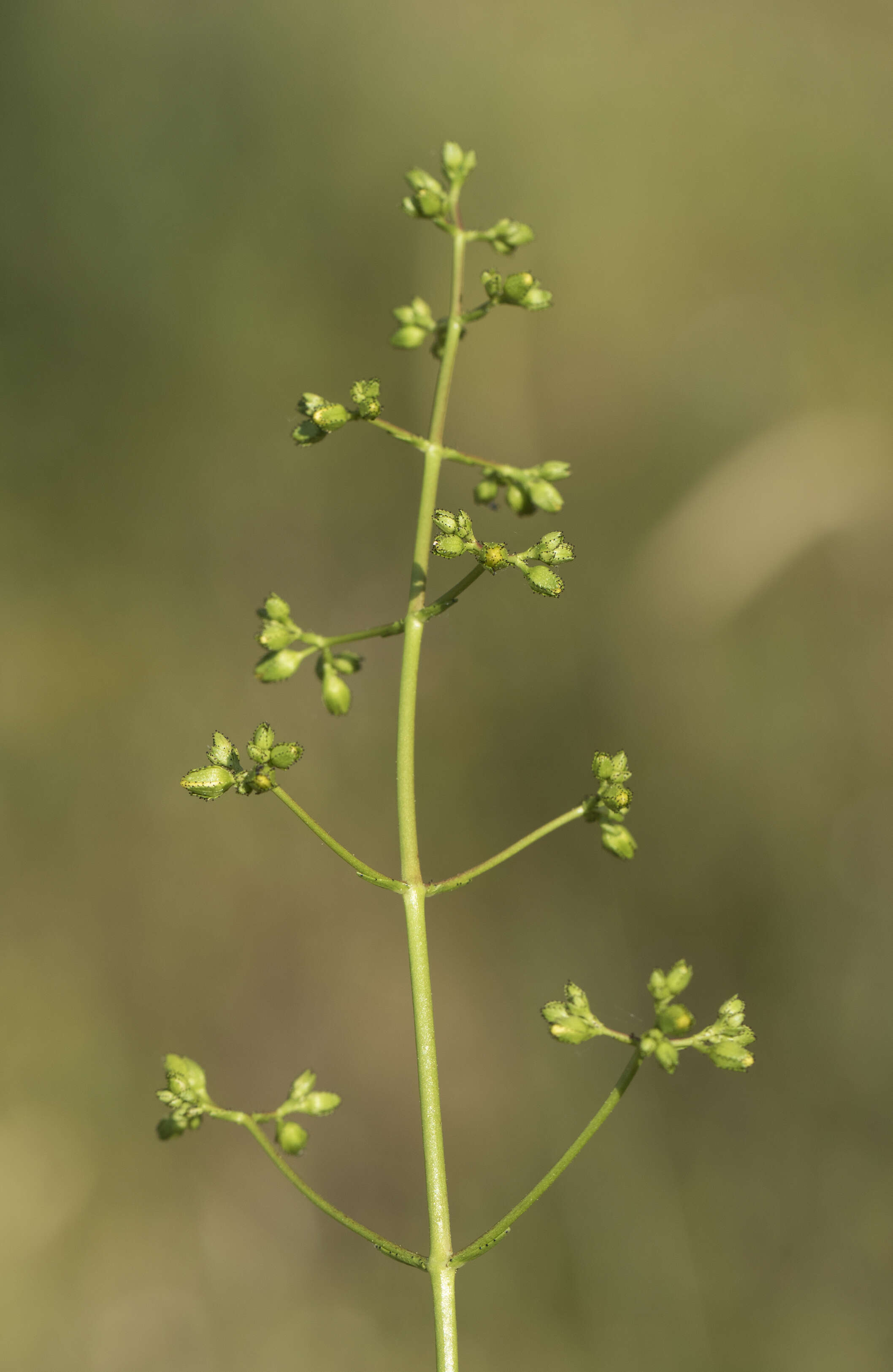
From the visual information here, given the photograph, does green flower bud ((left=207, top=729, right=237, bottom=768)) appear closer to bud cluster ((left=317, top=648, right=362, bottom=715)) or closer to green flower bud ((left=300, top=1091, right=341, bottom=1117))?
bud cluster ((left=317, top=648, right=362, bottom=715))

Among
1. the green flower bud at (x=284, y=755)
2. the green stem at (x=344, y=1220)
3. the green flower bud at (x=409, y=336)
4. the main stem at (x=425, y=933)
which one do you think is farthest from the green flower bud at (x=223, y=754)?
the green flower bud at (x=409, y=336)

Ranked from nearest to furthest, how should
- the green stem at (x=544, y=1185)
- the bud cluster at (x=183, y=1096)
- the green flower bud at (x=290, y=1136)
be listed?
the green stem at (x=544, y=1185) < the green flower bud at (x=290, y=1136) < the bud cluster at (x=183, y=1096)

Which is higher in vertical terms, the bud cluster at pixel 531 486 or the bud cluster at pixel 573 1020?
the bud cluster at pixel 531 486

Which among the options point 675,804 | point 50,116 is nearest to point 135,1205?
point 675,804

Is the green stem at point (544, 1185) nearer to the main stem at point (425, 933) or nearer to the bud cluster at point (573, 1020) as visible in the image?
the main stem at point (425, 933)

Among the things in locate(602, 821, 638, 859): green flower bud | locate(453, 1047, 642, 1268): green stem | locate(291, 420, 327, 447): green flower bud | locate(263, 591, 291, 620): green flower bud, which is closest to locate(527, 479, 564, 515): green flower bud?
locate(291, 420, 327, 447): green flower bud

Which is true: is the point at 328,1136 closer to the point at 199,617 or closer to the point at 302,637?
the point at 199,617
